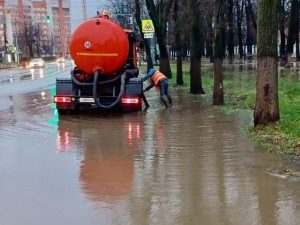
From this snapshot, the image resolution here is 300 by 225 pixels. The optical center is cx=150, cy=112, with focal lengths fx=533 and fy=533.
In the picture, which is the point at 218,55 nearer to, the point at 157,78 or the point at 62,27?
the point at 157,78

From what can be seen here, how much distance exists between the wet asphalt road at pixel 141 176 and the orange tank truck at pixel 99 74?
1.81 m

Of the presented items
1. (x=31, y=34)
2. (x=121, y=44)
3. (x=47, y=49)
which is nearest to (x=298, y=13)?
(x=121, y=44)

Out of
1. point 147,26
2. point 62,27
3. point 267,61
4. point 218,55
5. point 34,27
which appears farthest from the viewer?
point 62,27

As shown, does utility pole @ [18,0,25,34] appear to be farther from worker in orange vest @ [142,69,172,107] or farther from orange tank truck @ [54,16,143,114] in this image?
orange tank truck @ [54,16,143,114]

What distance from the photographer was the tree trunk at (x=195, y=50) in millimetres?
20906

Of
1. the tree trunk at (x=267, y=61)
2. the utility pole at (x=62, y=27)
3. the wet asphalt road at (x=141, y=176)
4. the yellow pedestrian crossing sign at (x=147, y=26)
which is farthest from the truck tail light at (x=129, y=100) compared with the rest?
the utility pole at (x=62, y=27)

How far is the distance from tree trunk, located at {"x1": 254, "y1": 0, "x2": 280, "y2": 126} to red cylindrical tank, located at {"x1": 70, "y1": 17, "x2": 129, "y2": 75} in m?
5.39

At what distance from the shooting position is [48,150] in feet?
33.8

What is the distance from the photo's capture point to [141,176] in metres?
8.04

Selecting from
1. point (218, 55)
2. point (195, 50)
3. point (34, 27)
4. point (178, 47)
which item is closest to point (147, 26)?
point (178, 47)

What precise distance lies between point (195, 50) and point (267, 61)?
1059 cm

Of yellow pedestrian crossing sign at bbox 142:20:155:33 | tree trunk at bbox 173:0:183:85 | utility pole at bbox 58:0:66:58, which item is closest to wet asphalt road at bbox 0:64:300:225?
tree trunk at bbox 173:0:183:85

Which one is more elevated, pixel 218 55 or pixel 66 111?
pixel 218 55

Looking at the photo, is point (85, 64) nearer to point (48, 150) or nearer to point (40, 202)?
point (48, 150)
